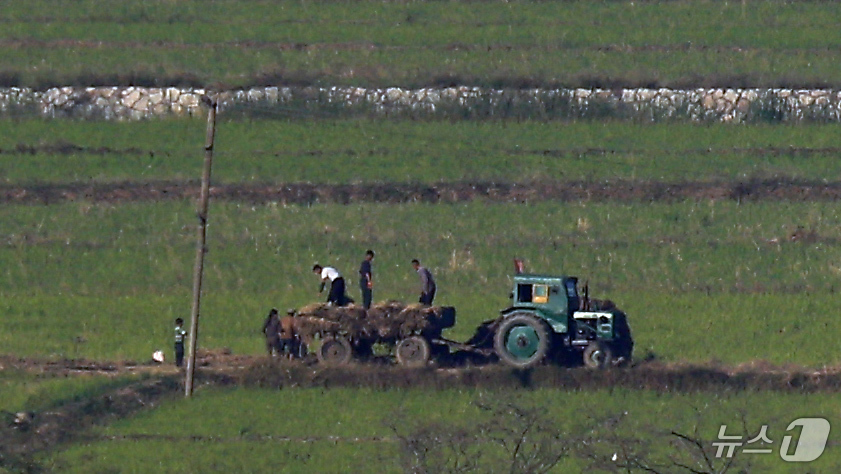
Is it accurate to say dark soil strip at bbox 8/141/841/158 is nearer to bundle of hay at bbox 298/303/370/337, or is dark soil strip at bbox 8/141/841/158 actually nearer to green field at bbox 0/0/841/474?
green field at bbox 0/0/841/474

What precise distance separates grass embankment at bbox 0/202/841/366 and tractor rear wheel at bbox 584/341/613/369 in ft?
5.40

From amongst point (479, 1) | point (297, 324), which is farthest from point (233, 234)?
point (479, 1)

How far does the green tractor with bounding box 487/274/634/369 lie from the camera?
93.7ft

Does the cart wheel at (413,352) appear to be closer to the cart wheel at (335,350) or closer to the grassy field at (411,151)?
the cart wheel at (335,350)

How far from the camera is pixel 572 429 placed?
25203 mm

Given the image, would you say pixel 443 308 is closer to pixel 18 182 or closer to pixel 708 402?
pixel 708 402

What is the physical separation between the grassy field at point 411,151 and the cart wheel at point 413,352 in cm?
1101

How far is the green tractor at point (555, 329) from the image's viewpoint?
28.5 m

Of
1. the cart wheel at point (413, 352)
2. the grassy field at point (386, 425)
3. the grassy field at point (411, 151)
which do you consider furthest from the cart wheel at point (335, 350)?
the grassy field at point (411, 151)

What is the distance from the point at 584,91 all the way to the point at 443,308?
16.0m

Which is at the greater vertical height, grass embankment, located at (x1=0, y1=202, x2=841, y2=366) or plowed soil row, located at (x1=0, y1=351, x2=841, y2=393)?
grass embankment, located at (x1=0, y1=202, x2=841, y2=366)

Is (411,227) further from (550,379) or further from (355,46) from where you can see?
(355,46)
